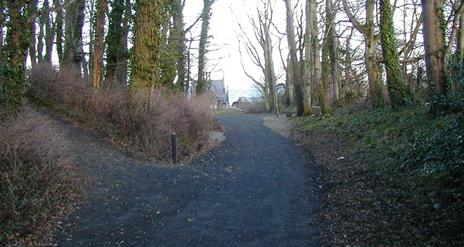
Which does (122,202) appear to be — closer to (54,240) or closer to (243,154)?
(54,240)

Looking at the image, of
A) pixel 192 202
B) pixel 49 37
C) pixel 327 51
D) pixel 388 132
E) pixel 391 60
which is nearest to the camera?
pixel 192 202

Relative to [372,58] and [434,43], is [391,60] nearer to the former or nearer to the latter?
[372,58]

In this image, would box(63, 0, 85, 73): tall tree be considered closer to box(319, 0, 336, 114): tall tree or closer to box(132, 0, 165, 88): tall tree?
box(132, 0, 165, 88): tall tree

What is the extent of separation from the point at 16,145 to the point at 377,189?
261 inches

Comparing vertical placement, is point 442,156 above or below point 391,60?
below

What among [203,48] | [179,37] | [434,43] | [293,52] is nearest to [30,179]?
[434,43]

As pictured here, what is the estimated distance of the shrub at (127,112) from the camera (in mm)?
13000

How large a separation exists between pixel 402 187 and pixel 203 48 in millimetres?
25559

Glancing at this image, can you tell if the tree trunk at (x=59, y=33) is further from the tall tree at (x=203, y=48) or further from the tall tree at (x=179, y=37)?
the tall tree at (x=203, y=48)

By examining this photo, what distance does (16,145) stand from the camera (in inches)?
283

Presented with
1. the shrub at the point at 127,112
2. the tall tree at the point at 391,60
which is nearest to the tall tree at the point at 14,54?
the shrub at the point at 127,112

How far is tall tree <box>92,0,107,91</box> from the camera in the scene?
52.9 feet

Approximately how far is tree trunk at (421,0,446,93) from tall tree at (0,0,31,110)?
10.5 meters

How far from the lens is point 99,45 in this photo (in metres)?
16.9
